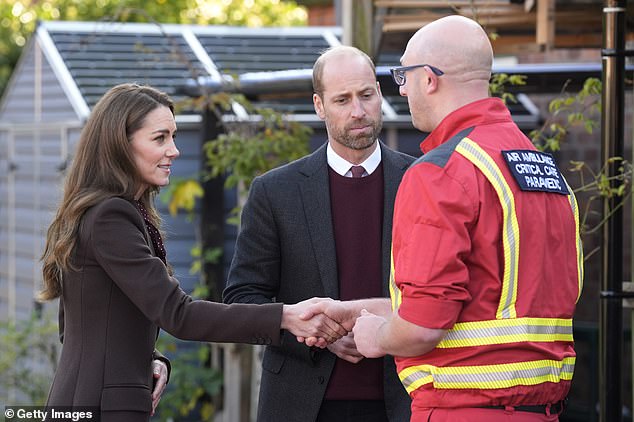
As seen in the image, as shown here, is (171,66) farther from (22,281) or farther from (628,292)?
(628,292)

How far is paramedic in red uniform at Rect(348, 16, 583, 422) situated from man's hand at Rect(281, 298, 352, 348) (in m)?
0.59

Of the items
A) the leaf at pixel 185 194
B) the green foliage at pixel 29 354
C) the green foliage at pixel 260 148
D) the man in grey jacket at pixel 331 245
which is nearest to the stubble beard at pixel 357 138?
the man in grey jacket at pixel 331 245

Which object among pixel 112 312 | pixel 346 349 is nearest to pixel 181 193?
pixel 346 349

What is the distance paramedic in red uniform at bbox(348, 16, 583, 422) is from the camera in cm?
266

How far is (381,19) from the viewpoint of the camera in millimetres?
6449

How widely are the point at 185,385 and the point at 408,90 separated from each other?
4782 mm

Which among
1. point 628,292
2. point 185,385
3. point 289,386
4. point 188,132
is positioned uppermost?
point 188,132

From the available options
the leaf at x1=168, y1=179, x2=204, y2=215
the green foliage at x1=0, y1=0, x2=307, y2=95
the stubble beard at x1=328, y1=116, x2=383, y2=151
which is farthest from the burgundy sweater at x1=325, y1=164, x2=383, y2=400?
the green foliage at x1=0, y1=0, x2=307, y2=95

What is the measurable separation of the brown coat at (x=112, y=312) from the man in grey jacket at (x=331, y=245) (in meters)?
0.57

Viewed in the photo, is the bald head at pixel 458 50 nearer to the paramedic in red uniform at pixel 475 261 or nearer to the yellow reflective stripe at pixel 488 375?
the paramedic in red uniform at pixel 475 261

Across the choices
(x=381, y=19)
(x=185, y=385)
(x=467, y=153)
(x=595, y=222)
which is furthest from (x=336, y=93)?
(x=595, y=222)

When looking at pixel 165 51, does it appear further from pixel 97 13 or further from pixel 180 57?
pixel 97 13

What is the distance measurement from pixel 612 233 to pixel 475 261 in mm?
1792

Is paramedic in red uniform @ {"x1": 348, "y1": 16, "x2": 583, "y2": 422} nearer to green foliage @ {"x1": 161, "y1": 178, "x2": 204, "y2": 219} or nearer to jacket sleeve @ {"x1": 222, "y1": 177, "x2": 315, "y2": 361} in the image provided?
jacket sleeve @ {"x1": 222, "y1": 177, "x2": 315, "y2": 361}
